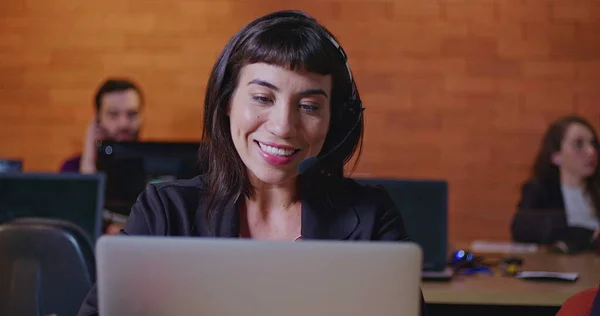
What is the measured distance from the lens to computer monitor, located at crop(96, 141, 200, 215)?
300 cm

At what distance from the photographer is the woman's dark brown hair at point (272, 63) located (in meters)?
1.50

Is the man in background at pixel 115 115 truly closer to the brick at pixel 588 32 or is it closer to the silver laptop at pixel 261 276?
the brick at pixel 588 32

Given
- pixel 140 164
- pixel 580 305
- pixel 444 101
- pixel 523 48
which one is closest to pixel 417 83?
pixel 444 101

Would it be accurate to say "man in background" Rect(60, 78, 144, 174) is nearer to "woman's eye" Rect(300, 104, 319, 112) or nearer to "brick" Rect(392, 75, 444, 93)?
"brick" Rect(392, 75, 444, 93)

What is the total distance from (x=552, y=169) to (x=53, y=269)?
3012 mm

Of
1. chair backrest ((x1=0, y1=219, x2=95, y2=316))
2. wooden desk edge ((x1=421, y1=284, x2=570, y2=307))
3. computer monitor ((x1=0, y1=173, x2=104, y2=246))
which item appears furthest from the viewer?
computer monitor ((x1=0, y1=173, x2=104, y2=246))

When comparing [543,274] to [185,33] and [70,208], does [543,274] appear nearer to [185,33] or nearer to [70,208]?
[70,208]

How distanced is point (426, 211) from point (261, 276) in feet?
5.49

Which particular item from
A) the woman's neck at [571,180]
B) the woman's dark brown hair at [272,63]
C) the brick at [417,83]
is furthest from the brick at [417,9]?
the woman's dark brown hair at [272,63]

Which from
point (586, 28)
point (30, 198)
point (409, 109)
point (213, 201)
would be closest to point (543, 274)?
point (213, 201)

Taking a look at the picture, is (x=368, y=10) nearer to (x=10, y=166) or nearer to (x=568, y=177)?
(x=568, y=177)

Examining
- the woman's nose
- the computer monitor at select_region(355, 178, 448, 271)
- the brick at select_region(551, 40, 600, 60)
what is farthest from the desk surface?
the brick at select_region(551, 40, 600, 60)

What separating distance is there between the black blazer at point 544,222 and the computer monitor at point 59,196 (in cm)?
185

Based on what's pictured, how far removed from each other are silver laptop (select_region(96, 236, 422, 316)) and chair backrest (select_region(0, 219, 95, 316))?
89 centimetres
